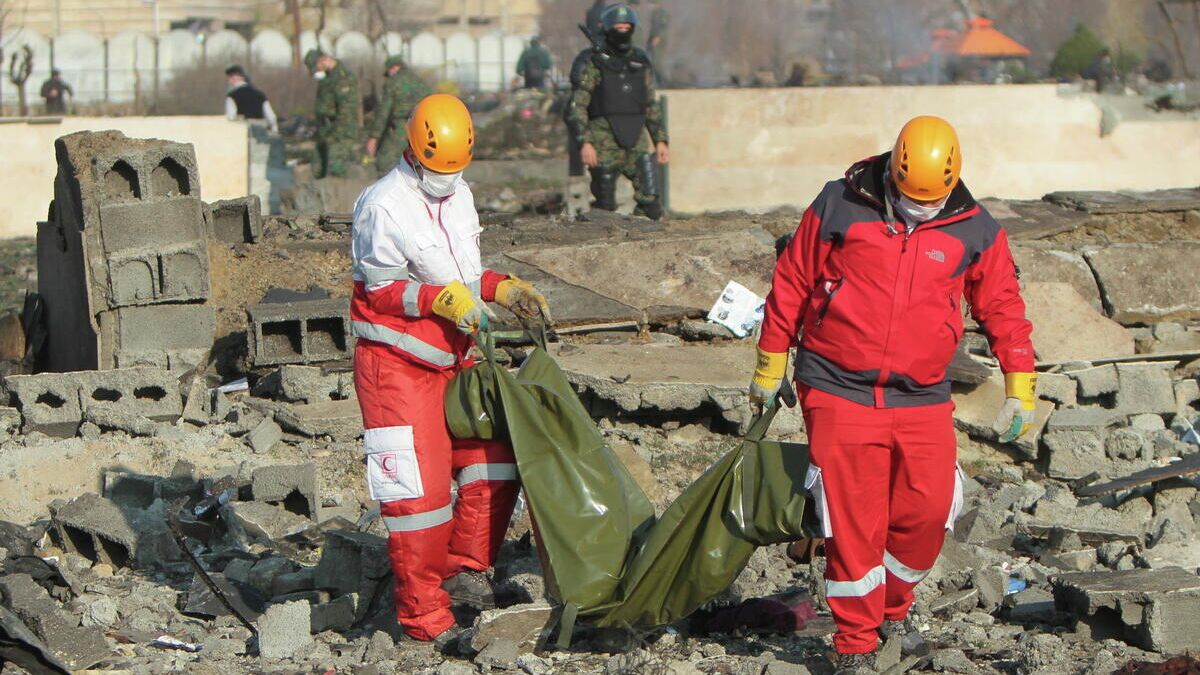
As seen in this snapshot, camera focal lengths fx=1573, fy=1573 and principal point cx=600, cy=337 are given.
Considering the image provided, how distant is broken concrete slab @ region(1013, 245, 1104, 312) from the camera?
10219 millimetres

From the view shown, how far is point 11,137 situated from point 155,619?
12.5 m

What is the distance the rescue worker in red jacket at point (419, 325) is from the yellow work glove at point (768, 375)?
2.72ft

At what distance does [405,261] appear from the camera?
538 cm

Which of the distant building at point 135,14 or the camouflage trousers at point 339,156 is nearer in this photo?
the camouflage trousers at point 339,156

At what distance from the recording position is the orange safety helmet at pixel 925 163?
4918mm

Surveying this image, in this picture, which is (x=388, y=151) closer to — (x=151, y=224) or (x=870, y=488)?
(x=151, y=224)

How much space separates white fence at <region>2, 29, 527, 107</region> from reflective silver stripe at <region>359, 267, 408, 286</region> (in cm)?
2788

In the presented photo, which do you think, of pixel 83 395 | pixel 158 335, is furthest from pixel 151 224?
pixel 83 395

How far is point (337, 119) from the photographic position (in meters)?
17.0

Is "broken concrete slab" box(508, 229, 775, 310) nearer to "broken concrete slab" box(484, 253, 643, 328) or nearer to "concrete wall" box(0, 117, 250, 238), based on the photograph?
"broken concrete slab" box(484, 253, 643, 328)

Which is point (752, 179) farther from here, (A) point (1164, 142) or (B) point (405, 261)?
(B) point (405, 261)

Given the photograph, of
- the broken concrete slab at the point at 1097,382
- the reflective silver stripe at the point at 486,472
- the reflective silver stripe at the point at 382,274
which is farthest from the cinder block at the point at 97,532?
the broken concrete slab at the point at 1097,382

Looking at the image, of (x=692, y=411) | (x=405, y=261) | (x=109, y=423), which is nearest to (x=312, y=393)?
(x=109, y=423)

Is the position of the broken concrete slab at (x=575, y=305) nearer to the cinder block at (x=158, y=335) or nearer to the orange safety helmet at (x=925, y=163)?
the cinder block at (x=158, y=335)
